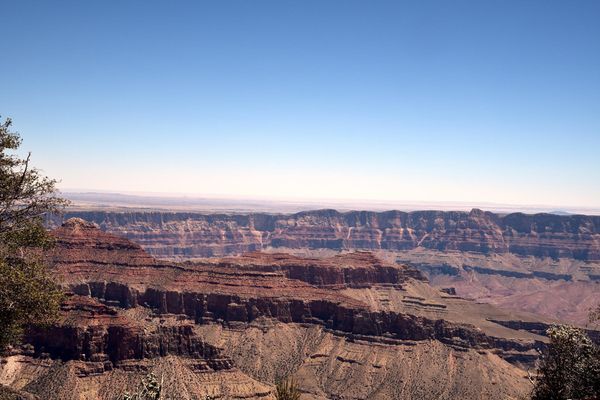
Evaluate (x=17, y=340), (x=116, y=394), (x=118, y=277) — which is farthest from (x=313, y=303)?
(x=17, y=340)

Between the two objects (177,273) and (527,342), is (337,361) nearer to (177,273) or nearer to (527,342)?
(177,273)

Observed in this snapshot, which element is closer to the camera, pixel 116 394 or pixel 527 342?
pixel 116 394

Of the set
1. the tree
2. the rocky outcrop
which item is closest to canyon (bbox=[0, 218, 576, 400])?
the rocky outcrop

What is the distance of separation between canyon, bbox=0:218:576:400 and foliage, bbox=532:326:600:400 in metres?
80.9

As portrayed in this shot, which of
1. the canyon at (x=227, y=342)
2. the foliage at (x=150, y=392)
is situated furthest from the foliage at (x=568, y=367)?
the canyon at (x=227, y=342)

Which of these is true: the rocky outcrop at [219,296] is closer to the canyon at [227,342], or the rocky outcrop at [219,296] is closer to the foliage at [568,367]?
the canyon at [227,342]

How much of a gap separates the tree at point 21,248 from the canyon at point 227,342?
75.6 metres

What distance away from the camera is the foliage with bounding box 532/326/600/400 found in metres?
44.0

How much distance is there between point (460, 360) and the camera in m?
163

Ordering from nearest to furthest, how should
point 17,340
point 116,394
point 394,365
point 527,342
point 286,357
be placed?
point 17,340
point 116,394
point 394,365
point 286,357
point 527,342

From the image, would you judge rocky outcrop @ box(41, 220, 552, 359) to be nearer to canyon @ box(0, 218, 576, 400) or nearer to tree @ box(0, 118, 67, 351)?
canyon @ box(0, 218, 576, 400)

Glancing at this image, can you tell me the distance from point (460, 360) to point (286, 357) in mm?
48321

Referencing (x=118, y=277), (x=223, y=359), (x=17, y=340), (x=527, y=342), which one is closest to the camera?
(x=17, y=340)

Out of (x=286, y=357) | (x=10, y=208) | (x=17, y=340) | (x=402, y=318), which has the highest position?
(x=10, y=208)
